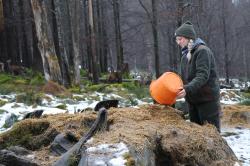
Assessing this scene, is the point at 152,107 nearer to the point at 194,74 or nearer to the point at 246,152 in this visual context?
the point at 194,74

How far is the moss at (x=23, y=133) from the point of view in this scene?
5402mm

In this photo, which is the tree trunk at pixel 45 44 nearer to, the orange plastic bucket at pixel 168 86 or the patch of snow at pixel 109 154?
the orange plastic bucket at pixel 168 86

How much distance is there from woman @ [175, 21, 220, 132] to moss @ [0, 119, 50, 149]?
1691mm

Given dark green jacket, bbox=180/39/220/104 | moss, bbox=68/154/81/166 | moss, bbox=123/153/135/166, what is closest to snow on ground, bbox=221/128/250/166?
dark green jacket, bbox=180/39/220/104

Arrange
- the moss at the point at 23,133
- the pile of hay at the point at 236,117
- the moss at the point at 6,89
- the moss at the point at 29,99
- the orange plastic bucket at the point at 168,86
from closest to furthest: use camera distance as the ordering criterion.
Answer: the moss at the point at 23,133, the orange plastic bucket at the point at 168,86, the pile of hay at the point at 236,117, the moss at the point at 29,99, the moss at the point at 6,89

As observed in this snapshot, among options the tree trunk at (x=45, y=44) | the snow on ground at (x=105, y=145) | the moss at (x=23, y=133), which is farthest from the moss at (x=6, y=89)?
the moss at (x=23, y=133)

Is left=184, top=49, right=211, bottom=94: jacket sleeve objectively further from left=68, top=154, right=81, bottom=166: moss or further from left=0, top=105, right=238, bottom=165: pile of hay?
left=68, top=154, right=81, bottom=166: moss

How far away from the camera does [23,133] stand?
5520 millimetres

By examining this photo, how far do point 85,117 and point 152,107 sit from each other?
1.09 metres

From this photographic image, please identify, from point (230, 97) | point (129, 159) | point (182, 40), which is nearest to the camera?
point (129, 159)

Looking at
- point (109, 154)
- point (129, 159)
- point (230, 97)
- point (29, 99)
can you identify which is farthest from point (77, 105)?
point (129, 159)

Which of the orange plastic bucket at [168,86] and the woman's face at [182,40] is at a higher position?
the woman's face at [182,40]

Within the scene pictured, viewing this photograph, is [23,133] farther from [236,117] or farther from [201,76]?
[236,117]

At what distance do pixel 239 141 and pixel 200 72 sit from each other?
408 centimetres
